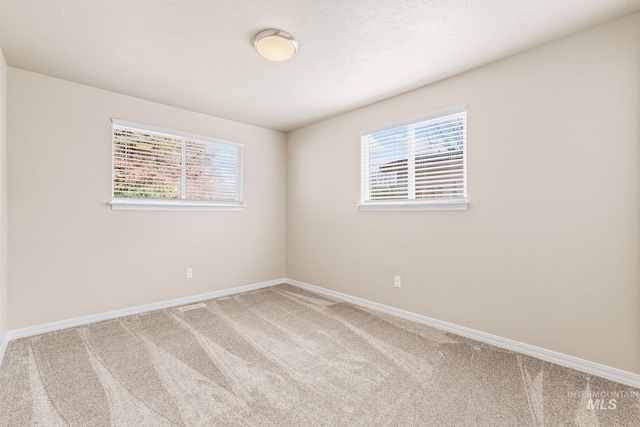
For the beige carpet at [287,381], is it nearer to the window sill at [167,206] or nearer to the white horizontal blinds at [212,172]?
the window sill at [167,206]

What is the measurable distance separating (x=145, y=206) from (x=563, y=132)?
13.6 ft

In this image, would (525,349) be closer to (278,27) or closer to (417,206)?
(417,206)

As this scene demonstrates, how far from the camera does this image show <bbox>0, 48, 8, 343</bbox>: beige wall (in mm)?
2465

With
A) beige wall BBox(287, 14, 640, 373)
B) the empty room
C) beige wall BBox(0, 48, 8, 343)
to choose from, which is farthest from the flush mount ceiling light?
beige wall BBox(0, 48, 8, 343)

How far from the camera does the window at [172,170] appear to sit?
11.0ft

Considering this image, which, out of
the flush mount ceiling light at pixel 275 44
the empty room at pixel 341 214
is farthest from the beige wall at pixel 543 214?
the flush mount ceiling light at pixel 275 44

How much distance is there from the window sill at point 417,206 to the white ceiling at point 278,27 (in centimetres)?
124

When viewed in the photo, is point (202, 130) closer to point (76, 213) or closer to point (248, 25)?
point (76, 213)

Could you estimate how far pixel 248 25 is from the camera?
210 centimetres

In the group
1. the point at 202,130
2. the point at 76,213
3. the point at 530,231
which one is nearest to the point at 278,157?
the point at 202,130

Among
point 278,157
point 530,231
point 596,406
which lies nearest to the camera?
point 596,406

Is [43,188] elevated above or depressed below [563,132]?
below

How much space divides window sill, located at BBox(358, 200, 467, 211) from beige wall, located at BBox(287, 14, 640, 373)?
0.06 metres

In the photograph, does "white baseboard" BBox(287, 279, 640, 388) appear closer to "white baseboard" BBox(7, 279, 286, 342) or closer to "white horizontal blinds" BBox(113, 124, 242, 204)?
"white baseboard" BBox(7, 279, 286, 342)
